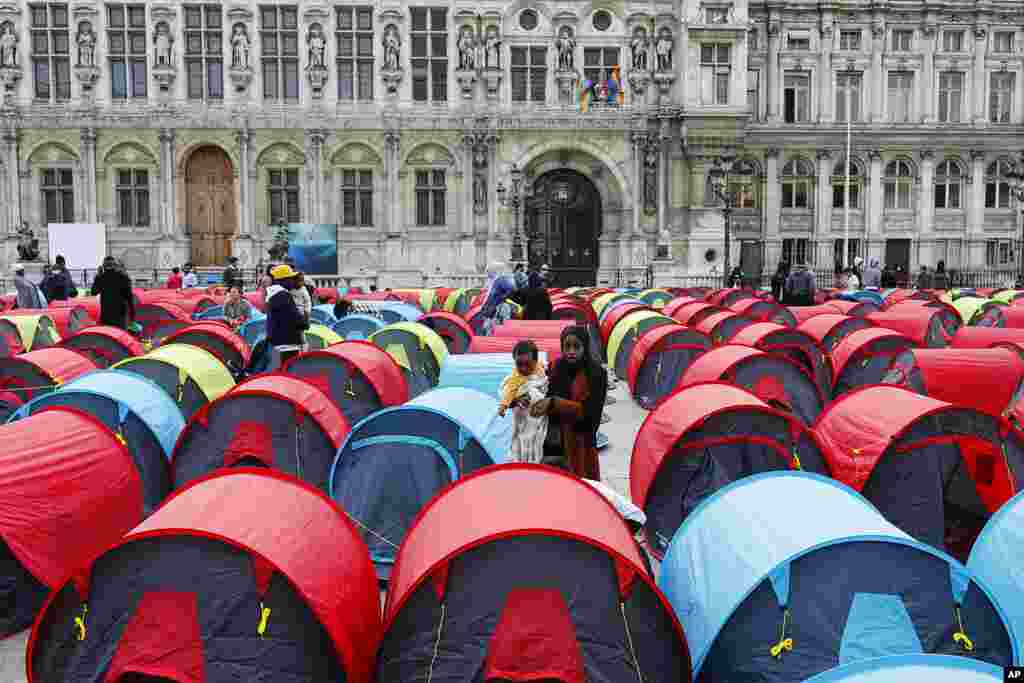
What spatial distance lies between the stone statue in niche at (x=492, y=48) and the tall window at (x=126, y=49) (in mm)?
13663

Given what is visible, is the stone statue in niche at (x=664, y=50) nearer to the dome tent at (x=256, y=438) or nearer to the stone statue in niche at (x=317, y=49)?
the stone statue in niche at (x=317, y=49)

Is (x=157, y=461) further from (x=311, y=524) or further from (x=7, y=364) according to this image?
(x=311, y=524)

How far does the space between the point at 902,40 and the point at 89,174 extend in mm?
34932

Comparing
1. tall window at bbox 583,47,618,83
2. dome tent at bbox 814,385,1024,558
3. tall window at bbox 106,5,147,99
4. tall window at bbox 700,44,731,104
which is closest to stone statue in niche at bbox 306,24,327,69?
tall window at bbox 106,5,147,99

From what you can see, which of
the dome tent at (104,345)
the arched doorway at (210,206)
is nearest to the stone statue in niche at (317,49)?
the arched doorway at (210,206)

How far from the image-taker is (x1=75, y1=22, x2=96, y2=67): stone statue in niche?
38.5m

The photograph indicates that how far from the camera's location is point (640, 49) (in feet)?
131

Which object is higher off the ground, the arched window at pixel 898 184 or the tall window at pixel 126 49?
→ the tall window at pixel 126 49

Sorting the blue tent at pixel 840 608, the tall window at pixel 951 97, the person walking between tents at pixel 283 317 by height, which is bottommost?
the blue tent at pixel 840 608

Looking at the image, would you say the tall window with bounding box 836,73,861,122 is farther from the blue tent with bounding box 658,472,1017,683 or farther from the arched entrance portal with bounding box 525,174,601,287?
the blue tent with bounding box 658,472,1017,683

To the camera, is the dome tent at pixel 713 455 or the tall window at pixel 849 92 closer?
the dome tent at pixel 713 455

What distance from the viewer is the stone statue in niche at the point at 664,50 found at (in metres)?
39.8

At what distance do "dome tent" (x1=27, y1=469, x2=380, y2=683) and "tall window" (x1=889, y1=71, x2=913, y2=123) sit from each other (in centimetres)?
4294

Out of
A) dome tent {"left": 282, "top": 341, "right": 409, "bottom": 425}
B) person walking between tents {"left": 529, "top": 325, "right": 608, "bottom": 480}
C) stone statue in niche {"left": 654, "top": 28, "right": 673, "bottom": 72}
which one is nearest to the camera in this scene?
person walking between tents {"left": 529, "top": 325, "right": 608, "bottom": 480}
